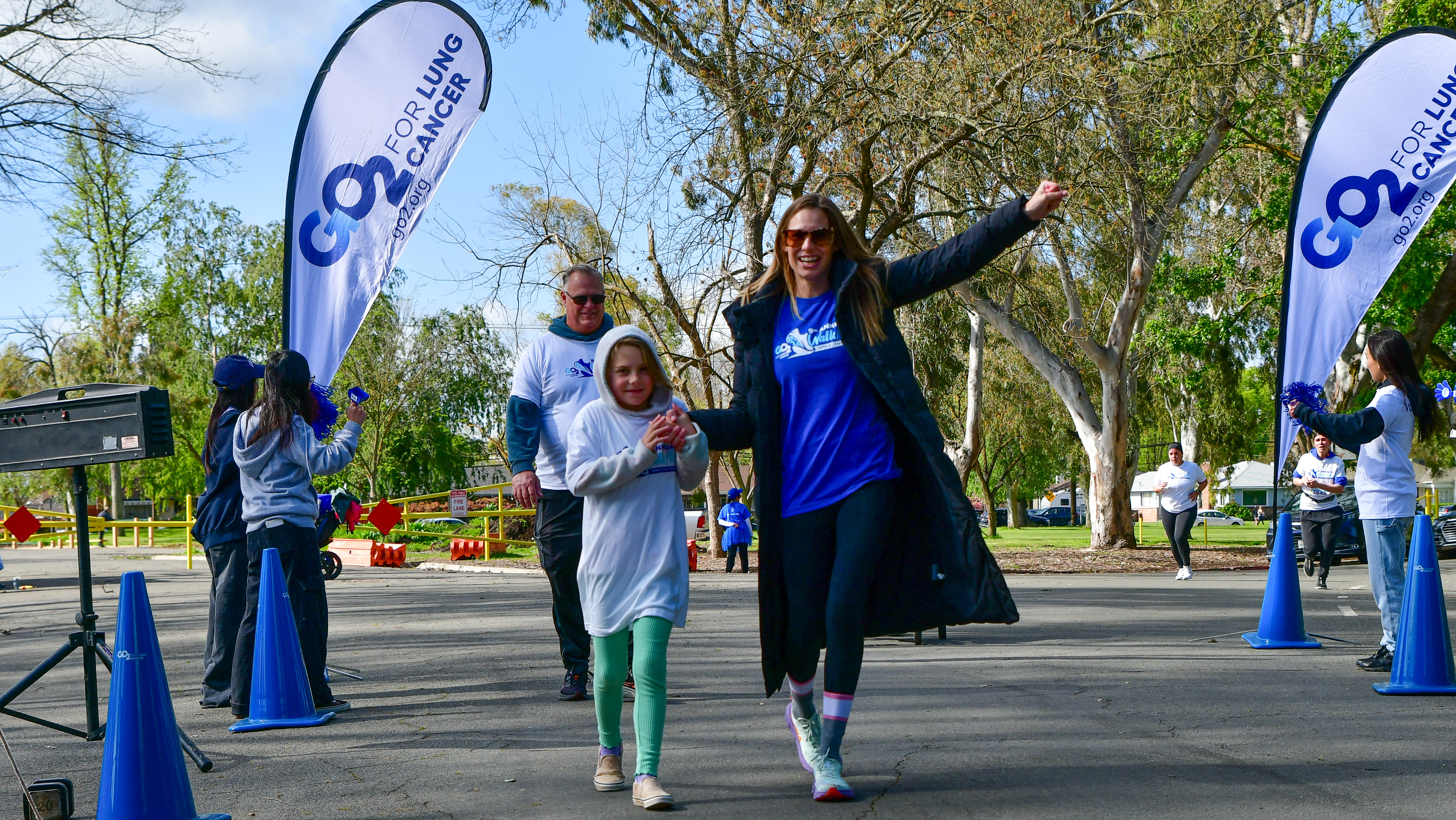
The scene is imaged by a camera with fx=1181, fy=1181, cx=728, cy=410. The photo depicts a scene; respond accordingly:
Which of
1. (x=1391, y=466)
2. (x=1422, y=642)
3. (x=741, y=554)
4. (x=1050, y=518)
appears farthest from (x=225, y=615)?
(x=1050, y=518)

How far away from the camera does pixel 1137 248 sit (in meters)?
21.2

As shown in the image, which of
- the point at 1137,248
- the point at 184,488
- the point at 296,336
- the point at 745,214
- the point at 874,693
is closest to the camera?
the point at 874,693

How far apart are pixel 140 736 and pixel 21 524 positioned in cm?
1987

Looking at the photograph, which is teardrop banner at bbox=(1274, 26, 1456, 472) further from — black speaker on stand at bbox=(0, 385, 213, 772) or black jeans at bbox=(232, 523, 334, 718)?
black speaker on stand at bbox=(0, 385, 213, 772)

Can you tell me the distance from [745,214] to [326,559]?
7.25 m

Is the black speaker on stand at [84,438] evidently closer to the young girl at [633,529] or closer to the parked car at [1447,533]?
the young girl at [633,529]

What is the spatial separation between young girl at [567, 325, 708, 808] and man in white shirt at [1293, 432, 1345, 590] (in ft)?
36.1

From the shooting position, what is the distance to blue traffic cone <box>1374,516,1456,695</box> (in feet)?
19.1

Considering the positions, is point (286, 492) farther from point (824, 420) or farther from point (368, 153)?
point (824, 420)

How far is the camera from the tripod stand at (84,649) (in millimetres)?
4742

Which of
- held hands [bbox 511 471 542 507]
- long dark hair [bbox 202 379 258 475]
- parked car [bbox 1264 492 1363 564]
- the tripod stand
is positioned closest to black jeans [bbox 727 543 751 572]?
parked car [bbox 1264 492 1363 564]

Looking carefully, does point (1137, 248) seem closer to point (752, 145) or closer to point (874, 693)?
point (752, 145)

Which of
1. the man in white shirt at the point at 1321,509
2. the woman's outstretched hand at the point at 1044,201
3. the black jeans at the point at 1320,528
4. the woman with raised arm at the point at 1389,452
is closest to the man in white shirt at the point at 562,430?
the woman's outstretched hand at the point at 1044,201

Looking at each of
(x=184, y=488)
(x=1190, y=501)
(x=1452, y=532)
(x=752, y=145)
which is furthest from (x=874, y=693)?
(x=184, y=488)
